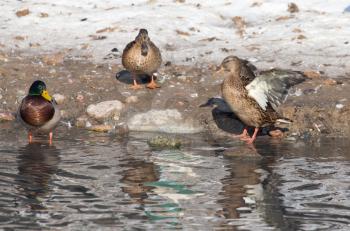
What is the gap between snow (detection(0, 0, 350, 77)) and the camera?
1369cm

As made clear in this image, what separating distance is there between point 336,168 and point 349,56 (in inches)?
197

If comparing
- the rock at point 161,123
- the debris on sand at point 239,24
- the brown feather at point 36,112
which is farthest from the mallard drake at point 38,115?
the debris on sand at point 239,24

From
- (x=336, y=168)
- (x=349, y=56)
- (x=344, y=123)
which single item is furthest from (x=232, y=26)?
(x=336, y=168)

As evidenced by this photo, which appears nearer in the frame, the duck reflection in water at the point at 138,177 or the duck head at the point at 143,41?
the duck reflection in water at the point at 138,177

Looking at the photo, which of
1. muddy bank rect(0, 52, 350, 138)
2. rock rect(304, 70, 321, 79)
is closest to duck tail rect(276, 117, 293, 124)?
muddy bank rect(0, 52, 350, 138)

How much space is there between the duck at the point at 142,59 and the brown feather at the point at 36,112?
8.05 ft

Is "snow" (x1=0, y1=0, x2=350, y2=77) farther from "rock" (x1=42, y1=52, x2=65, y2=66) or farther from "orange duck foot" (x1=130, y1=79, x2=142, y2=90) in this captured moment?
"orange duck foot" (x1=130, y1=79, x2=142, y2=90)

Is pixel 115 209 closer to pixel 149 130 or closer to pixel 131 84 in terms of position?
pixel 149 130

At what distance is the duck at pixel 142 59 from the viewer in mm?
12266

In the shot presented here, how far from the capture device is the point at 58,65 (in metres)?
13.4

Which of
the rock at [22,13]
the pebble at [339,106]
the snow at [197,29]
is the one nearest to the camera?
the pebble at [339,106]

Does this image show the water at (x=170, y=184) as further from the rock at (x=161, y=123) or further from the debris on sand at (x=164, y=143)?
the rock at (x=161, y=123)

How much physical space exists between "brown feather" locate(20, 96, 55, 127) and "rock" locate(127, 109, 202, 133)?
1368mm

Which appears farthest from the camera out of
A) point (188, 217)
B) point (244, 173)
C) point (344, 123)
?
point (344, 123)
